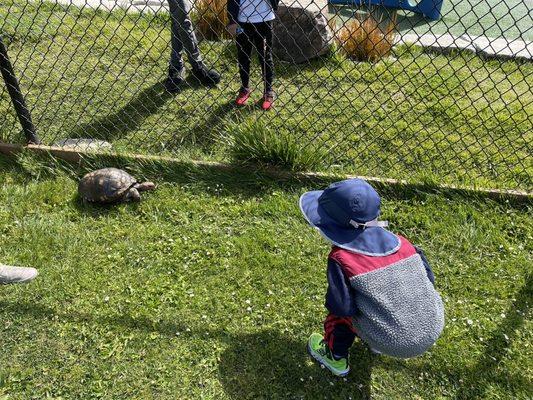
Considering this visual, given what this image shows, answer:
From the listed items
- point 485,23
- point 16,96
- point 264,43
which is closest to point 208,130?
point 264,43

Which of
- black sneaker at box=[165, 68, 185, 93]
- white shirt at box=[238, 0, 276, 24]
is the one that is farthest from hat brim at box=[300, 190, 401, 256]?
black sneaker at box=[165, 68, 185, 93]

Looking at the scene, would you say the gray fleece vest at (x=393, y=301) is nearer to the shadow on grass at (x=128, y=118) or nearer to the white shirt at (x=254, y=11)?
the white shirt at (x=254, y=11)

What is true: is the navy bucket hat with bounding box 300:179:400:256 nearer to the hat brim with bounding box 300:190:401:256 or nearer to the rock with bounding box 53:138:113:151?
the hat brim with bounding box 300:190:401:256

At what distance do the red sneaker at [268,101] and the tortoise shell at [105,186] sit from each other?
141 centimetres

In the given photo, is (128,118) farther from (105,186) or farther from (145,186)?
(105,186)

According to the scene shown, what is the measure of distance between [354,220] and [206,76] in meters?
3.01

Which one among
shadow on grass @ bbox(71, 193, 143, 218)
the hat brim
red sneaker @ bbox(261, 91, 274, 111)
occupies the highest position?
the hat brim

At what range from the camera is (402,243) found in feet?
6.96

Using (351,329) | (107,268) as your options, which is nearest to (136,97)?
(107,268)

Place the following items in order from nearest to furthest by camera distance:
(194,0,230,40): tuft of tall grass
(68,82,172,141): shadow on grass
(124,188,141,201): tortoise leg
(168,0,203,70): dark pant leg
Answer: (124,188,141,201): tortoise leg < (68,82,172,141): shadow on grass < (168,0,203,70): dark pant leg < (194,0,230,40): tuft of tall grass

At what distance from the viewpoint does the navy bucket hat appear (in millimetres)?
1973

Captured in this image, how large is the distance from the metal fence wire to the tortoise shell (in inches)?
18.3

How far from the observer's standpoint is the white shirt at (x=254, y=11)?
148 inches

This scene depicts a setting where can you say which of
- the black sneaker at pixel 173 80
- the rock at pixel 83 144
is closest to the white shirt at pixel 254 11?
the black sneaker at pixel 173 80
